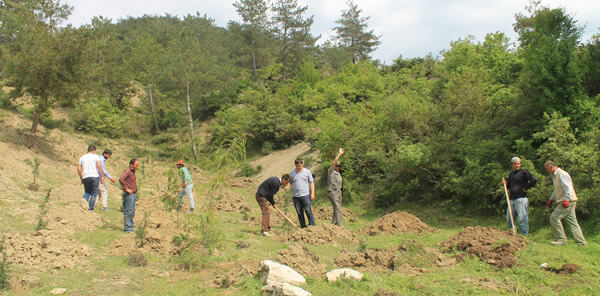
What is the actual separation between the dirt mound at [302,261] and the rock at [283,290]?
105 centimetres

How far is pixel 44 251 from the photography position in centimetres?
780

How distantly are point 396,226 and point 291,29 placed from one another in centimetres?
3686

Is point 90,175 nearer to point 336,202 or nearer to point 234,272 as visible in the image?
point 234,272

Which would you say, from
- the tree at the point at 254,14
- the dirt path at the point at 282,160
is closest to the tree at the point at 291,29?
the tree at the point at 254,14

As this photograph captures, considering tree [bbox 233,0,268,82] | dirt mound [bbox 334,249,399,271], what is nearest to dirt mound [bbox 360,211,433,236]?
dirt mound [bbox 334,249,399,271]

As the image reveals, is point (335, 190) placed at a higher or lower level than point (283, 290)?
higher

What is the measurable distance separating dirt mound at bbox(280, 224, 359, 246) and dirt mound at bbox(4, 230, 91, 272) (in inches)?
170

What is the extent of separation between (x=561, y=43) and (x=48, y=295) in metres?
12.4

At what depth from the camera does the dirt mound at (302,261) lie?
715 cm

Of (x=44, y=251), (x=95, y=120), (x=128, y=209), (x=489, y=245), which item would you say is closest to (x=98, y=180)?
(x=128, y=209)

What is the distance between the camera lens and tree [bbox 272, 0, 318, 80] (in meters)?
44.2

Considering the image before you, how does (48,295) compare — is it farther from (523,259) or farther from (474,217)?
(474,217)

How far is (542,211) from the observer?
1014 centimetres

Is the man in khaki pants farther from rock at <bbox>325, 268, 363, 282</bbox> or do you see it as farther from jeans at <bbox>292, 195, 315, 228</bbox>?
jeans at <bbox>292, 195, 315, 228</bbox>
